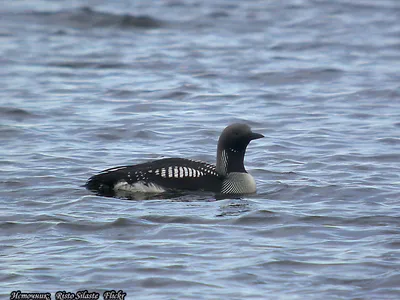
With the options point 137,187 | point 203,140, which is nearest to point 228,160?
point 137,187

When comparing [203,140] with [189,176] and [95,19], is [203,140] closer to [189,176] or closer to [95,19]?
[189,176]

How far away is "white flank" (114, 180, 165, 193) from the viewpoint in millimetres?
→ 9258

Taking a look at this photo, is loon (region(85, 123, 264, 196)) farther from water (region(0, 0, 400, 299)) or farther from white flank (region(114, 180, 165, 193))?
water (region(0, 0, 400, 299))

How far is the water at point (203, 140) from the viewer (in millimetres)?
7086

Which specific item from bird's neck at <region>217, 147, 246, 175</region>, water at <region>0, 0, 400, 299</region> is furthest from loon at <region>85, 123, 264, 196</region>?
water at <region>0, 0, 400, 299</region>

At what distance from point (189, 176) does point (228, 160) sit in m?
0.54

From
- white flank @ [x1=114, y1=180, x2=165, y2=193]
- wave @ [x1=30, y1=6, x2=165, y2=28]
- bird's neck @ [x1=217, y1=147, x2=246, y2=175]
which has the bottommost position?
white flank @ [x1=114, y1=180, x2=165, y2=193]

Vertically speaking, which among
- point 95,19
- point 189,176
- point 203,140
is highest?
point 95,19

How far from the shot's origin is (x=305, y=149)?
11.6 meters

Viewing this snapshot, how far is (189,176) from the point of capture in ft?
30.8

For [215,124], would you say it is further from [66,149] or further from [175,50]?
[175,50]

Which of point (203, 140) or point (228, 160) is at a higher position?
point (228, 160)

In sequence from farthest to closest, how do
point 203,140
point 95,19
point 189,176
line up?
point 95,19, point 203,140, point 189,176

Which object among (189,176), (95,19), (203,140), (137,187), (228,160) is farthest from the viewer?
(95,19)
